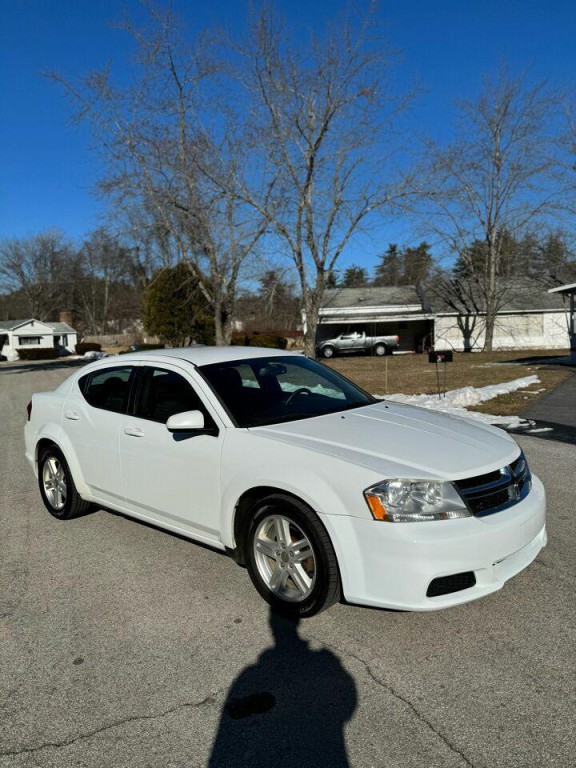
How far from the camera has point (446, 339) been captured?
4019 cm

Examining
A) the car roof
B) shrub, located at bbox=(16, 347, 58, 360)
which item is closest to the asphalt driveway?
the car roof

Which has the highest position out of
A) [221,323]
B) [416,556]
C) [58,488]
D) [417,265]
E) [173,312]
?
[417,265]

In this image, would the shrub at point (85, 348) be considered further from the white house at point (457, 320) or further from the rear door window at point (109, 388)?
the rear door window at point (109, 388)

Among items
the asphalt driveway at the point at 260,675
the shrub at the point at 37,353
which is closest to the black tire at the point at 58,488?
the asphalt driveway at the point at 260,675

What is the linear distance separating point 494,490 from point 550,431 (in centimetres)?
654

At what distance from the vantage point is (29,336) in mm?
66000

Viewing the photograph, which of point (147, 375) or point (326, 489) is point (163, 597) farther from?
point (147, 375)

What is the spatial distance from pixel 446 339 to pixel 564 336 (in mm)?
8172

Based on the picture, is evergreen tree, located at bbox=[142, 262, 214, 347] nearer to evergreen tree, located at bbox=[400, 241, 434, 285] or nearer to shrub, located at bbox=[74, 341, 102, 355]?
evergreen tree, located at bbox=[400, 241, 434, 285]

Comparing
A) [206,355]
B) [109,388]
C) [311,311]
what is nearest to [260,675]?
[206,355]

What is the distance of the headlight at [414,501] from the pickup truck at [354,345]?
111 feet

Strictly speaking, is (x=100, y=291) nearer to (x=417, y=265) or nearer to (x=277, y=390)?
(x=417, y=265)

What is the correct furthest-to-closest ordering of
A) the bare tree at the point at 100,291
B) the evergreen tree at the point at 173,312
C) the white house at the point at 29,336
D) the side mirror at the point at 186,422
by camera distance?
the bare tree at the point at 100,291 → the white house at the point at 29,336 → the evergreen tree at the point at 173,312 → the side mirror at the point at 186,422

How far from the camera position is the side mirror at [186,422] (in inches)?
147
